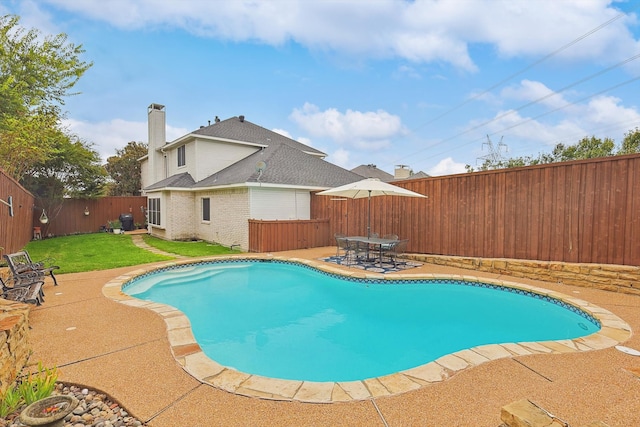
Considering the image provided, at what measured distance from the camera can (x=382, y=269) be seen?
878 cm

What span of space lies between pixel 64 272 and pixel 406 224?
1025cm

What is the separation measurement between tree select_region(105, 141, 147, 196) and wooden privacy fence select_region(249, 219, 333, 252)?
24.5 meters

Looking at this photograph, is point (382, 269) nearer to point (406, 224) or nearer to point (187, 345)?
point (406, 224)

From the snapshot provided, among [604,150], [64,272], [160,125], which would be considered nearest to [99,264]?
[64,272]

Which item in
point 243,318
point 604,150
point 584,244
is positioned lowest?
point 243,318

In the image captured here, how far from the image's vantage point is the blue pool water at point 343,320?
4574mm

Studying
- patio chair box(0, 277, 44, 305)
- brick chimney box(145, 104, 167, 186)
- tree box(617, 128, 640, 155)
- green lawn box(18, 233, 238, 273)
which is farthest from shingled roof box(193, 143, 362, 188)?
tree box(617, 128, 640, 155)

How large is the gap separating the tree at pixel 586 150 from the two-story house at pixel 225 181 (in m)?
19.7

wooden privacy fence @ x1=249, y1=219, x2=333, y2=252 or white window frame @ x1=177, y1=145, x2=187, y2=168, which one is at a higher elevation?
white window frame @ x1=177, y1=145, x2=187, y2=168

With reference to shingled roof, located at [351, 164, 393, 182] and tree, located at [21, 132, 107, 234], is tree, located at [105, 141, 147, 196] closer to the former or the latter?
tree, located at [21, 132, 107, 234]

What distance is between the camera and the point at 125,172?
103ft

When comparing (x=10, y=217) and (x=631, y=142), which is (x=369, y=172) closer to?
(x=631, y=142)

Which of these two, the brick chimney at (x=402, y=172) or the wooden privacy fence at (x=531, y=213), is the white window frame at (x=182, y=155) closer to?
the wooden privacy fence at (x=531, y=213)

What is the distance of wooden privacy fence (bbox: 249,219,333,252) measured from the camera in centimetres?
1206
